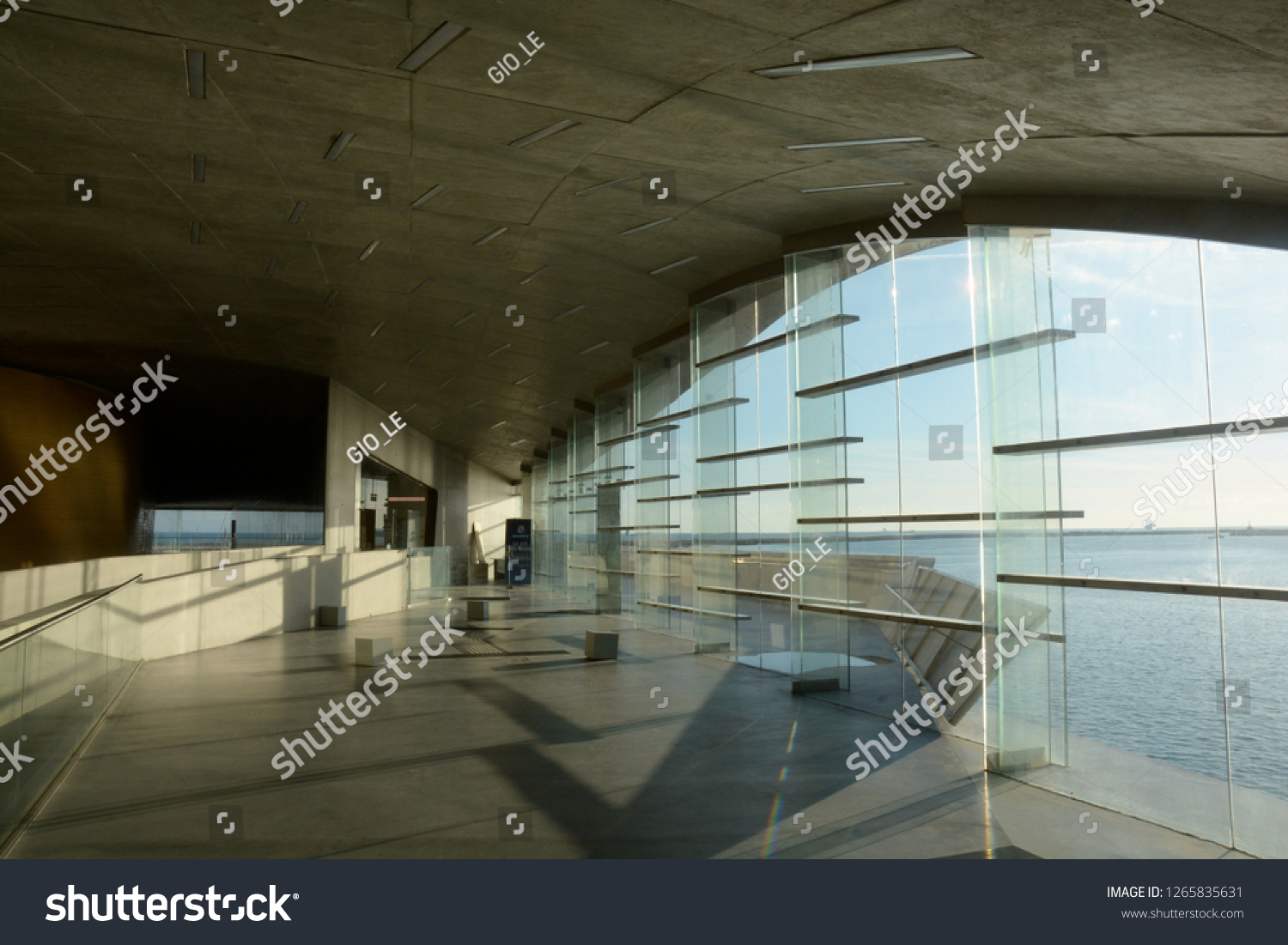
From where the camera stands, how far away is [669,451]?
70.1 feet

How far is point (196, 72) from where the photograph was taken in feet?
27.0

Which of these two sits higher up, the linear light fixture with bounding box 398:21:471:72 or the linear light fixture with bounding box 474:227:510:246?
the linear light fixture with bounding box 474:227:510:246

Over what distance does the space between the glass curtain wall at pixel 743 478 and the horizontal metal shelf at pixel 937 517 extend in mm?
2214

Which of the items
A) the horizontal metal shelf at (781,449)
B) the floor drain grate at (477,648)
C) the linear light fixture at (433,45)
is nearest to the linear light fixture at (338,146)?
the linear light fixture at (433,45)

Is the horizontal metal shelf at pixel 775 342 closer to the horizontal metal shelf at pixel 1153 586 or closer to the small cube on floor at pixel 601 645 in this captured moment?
the horizontal metal shelf at pixel 1153 586

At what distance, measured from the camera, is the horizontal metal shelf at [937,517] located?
9125 millimetres

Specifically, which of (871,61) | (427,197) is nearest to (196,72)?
(427,197)

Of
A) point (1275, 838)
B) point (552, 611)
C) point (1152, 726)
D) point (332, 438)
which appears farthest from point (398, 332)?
point (1275, 838)

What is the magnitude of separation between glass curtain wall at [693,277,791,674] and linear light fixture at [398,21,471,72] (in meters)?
8.59

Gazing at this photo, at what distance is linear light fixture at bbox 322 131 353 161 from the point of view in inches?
379

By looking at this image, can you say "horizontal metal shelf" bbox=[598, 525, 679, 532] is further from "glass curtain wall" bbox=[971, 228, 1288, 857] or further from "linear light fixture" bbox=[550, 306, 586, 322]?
"glass curtain wall" bbox=[971, 228, 1288, 857]

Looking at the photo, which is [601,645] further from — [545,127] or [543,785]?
[545,127]

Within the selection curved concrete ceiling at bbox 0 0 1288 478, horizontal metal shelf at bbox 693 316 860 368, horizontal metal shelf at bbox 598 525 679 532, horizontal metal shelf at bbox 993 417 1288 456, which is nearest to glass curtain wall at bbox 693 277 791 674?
horizontal metal shelf at bbox 693 316 860 368

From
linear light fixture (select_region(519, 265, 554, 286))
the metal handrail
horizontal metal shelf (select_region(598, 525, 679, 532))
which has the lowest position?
the metal handrail
